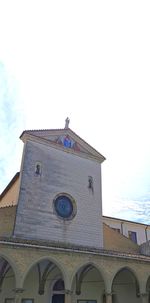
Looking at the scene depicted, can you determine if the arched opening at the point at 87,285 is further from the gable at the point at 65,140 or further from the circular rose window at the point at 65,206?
the gable at the point at 65,140

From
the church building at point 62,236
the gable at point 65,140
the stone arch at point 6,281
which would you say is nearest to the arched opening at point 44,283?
the church building at point 62,236

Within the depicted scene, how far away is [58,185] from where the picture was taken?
16328 millimetres

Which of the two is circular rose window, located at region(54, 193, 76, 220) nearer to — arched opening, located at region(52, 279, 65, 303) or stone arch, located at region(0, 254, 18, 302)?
arched opening, located at region(52, 279, 65, 303)

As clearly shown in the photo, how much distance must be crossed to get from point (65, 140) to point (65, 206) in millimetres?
4308

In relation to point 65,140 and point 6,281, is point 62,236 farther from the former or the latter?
point 65,140

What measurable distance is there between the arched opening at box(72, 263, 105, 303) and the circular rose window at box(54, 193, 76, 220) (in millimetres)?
2769

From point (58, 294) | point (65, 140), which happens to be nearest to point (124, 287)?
point (58, 294)

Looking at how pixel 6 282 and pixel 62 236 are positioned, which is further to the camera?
pixel 62 236

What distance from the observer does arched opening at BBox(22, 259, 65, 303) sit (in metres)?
14.0

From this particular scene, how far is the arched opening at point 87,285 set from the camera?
588 inches

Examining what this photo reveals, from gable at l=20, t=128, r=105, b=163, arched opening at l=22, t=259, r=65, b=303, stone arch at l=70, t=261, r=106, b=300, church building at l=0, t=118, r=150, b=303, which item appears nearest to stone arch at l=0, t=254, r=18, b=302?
church building at l=0, t=118, r=150, b=303

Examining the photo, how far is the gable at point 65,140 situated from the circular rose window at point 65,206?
3069 mm

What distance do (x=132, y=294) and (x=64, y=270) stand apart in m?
6.20

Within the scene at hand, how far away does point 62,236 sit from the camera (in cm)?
1509
